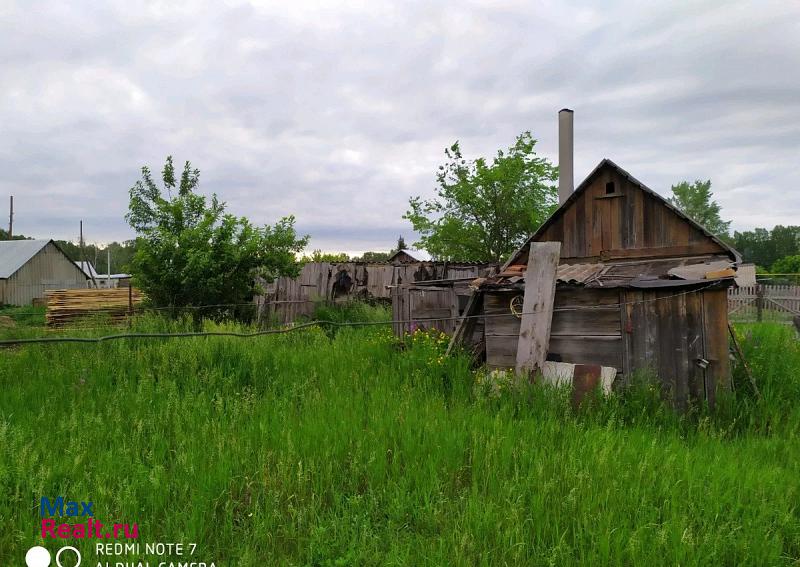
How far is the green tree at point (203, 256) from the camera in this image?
11805mm

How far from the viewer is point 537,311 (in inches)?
262

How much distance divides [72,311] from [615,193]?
1743cm

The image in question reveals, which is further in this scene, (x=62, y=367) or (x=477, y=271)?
(x=477, y=271)

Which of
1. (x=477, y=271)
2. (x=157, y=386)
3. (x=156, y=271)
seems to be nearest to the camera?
(x=157, y=386)

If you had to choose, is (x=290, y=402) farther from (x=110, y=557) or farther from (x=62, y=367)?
(x=62, y=367)

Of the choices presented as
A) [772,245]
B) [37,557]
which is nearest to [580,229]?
[37,557]

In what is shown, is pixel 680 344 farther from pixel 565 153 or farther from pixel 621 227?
pixel 565 153

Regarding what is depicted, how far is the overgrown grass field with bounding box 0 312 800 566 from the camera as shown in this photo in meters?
2.81

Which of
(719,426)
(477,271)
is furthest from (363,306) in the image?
(719,426)

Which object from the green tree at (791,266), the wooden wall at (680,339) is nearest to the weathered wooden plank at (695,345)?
the wooden wall at (680,339)

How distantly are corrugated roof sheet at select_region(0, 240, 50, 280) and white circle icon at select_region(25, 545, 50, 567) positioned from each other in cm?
4022

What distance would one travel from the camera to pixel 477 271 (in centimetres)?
1956

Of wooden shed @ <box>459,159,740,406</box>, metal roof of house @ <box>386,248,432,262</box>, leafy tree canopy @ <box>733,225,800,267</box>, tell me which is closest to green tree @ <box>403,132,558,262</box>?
metal roof of house @ <box>386,248,432,262</box>

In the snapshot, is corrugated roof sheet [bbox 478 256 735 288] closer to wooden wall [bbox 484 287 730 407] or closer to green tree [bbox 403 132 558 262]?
wooden wall [bbox 484 287 730 407]
